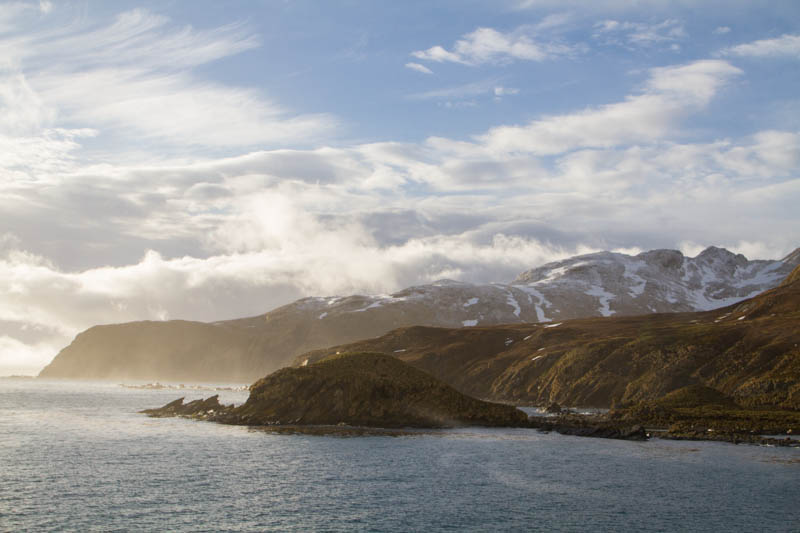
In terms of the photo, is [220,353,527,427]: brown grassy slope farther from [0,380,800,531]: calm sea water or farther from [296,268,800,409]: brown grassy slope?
[296,268,800,409]: brown grassy slope

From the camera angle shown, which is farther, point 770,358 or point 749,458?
point 770,358

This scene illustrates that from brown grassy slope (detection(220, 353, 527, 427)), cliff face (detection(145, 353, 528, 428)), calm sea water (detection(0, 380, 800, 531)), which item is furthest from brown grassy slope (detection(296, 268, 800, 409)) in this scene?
calm sea water (detection(0, 380, 800, 531))

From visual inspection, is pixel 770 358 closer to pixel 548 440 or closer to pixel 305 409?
pixel 548 440

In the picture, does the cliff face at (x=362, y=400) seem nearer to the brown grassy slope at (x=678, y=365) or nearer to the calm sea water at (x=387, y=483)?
the calm sea water at (x=387, y=483)

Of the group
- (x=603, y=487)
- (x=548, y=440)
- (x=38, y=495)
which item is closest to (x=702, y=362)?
(x=548, y=440)

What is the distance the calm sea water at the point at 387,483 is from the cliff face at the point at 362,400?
15.0m

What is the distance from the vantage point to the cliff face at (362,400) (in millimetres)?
116875

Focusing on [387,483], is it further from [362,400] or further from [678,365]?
[678,365]

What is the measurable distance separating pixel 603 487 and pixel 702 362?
346 ft

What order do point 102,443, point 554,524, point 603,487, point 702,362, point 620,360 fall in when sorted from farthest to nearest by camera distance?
point 620,360, point 702,362, point 102,443, point 603,487, point 554,524

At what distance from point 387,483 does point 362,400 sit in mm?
52394

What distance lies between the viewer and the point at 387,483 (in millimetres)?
66812

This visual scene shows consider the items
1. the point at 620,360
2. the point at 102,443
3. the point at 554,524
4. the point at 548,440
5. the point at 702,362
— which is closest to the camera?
the point at 554,524

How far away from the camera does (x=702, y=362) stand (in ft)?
516
